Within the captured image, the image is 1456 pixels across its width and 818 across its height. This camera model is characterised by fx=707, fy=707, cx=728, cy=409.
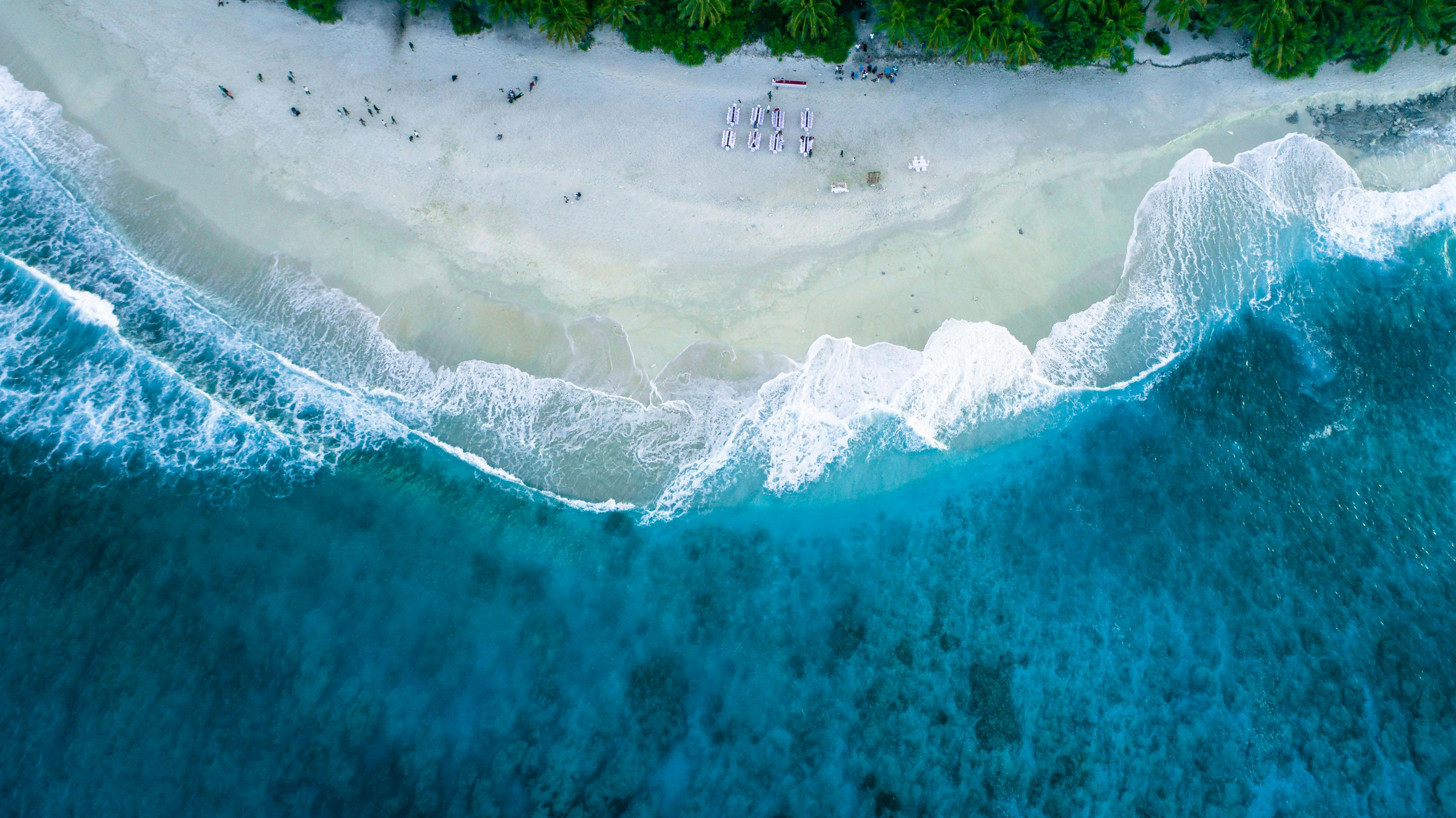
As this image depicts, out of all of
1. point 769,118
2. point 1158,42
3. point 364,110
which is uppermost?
point 1158,42

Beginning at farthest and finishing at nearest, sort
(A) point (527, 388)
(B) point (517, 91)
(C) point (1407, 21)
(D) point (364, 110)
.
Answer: (B) point (517, 91)
(D) point (364, 110)
(A) point (527, 388)
(C) point (1407, 21)

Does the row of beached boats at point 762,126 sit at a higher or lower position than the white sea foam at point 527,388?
higher

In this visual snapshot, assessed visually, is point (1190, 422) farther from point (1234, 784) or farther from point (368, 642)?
point (368, 642)

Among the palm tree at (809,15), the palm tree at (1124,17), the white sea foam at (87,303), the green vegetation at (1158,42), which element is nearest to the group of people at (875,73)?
the palm tree at (809,15)

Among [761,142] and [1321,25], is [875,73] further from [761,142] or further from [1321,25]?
[1321,25]

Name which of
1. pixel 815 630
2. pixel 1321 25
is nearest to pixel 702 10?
pixel 815 630

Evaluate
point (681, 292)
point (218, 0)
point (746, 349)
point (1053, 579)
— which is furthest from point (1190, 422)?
point (218, 0)

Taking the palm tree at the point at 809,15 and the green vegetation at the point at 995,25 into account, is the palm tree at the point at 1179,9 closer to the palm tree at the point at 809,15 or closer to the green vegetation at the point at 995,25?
the green vegetation at the point at 995,25
